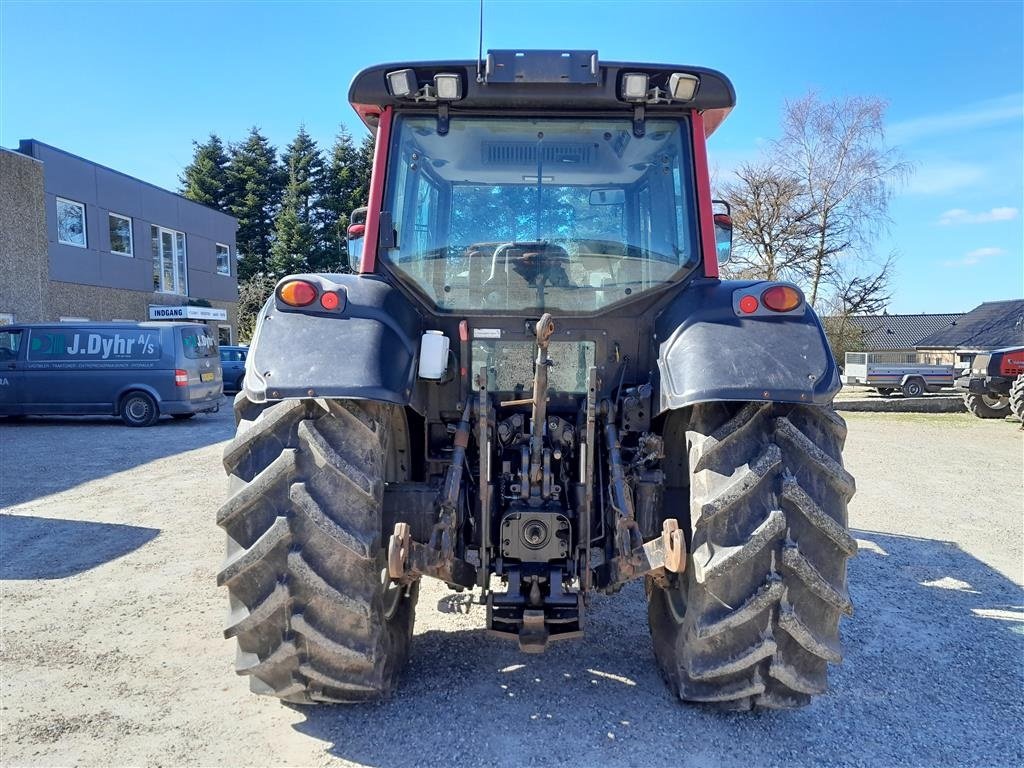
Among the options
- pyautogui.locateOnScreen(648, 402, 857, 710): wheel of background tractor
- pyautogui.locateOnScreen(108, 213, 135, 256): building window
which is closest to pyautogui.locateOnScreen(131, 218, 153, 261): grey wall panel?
pyautogui.locateOnScreen(108, 213, 135, 256): building window

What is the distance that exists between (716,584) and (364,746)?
1.42 meters

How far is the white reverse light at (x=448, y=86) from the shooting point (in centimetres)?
307

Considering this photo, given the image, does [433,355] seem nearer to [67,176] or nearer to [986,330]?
[67,176]

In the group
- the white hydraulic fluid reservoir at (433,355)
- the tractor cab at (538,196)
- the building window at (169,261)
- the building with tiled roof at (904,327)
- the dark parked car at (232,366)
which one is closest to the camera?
the white hydraulic fluid reservoir at (433,355)

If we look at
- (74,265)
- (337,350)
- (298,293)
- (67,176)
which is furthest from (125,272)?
(337,350)

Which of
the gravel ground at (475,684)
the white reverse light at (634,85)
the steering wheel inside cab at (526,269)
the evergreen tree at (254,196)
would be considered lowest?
the gravel ground at (475,684)

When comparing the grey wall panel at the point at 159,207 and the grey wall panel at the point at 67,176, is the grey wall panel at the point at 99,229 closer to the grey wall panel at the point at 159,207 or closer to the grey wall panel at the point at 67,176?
the grey wall panel at the point at 67,176

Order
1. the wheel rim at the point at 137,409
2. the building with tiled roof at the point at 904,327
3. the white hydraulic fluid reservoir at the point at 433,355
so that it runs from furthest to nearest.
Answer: the building with tiled roof at the point at 904,327, the wheel rim at the point at 137,409, the white hydraulic fluid reservoir at the point at 433,355

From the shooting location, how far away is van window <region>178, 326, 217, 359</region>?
46.7ft

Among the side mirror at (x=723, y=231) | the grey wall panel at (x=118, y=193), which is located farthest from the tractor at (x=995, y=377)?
the grey wall panel at (x=118, y=193)

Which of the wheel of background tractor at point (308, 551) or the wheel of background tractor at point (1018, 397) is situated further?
the wheel of background tractor at point (1018, 397)

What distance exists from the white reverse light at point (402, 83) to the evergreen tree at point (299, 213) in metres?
41.4

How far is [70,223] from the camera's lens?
21547mm

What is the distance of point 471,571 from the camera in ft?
9.70
